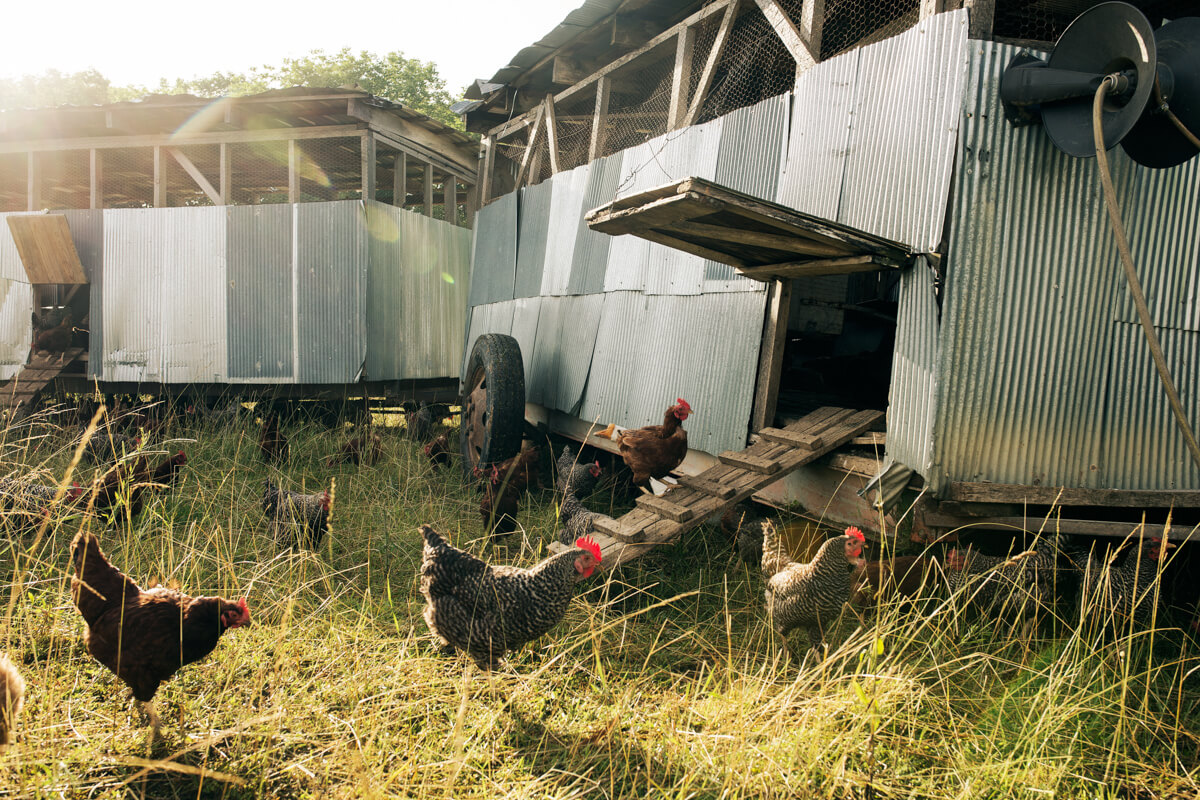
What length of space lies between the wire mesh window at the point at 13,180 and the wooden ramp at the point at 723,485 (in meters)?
11.2

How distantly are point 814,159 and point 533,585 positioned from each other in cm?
301

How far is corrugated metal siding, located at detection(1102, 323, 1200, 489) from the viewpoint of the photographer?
341 centimetres

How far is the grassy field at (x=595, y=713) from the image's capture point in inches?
90.5

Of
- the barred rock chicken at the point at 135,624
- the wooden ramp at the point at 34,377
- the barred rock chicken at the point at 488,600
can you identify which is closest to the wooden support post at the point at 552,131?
the barred rock chicken at the point at 488,600

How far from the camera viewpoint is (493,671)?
302 cm

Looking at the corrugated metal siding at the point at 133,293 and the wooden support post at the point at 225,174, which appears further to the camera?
the wooden support post at the point at 225,174

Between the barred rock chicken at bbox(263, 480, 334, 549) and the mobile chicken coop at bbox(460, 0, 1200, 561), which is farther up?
the mobile chicken coop at bbox(460, 0, 1200, 561)

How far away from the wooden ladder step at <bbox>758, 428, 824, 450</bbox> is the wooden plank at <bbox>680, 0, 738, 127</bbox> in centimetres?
258

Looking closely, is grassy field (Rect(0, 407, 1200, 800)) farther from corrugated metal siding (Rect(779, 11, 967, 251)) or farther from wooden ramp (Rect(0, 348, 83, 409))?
wooden ramp (Rect(0, 348, 83, 409))

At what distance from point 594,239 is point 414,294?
167 inches

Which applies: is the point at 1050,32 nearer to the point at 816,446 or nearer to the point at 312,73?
the point at 816,446

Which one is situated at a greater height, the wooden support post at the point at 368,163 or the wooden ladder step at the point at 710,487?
the wooden support post at the point at 368,163

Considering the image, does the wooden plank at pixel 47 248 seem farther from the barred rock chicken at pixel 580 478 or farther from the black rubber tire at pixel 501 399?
the barred rock chicken at pixel 580 478

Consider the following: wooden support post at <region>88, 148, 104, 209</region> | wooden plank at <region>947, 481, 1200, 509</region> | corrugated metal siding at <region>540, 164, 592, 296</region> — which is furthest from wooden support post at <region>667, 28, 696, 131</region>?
wooden support post at <region>88, 148, 104, 209</region>
